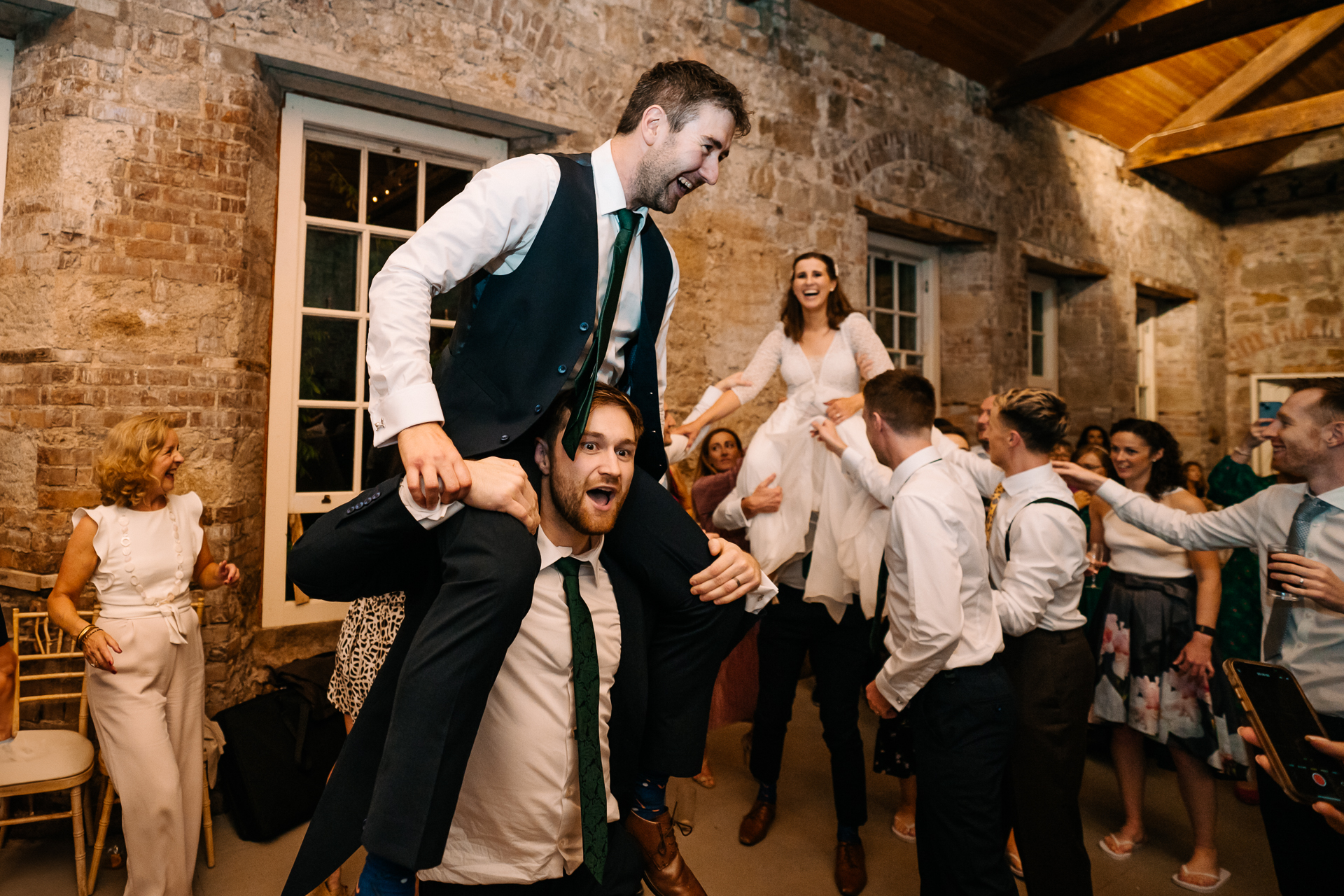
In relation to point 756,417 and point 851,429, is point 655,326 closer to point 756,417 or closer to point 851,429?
point 851,429

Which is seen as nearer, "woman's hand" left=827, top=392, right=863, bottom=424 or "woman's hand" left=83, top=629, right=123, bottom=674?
"woman's hand" left=83, top=629, right=123, bottom=674

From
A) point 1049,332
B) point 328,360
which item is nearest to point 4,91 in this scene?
point 328,360

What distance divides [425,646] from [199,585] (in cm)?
217

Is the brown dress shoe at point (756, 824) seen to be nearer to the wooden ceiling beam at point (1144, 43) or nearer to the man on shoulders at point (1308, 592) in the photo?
the man on shoulders at point (1308, 592)

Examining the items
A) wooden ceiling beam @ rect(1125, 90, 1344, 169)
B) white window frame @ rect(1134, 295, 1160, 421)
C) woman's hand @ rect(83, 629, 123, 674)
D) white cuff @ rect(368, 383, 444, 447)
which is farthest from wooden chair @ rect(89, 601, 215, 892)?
white window frame @ rect(1134, 295, 1160, 421)

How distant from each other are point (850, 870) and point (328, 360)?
3.31 meters

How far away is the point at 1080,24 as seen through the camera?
6.42 metres

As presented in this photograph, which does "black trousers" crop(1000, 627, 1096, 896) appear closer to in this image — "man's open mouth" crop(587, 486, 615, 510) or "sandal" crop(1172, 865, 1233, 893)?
"sandal" crop(1172, 865, 1233, 893)

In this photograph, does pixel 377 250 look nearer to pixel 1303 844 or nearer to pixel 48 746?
pixel 48 746

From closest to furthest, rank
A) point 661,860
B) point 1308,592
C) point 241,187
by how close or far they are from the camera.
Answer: point 661,860
point 1308,592
point 241,187

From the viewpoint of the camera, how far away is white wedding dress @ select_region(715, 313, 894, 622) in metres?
2.96

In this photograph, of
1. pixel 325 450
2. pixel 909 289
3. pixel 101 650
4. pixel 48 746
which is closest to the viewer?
pixel 101 650

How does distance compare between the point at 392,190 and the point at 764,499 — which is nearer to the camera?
the point at 764,499

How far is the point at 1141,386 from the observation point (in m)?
9.35
